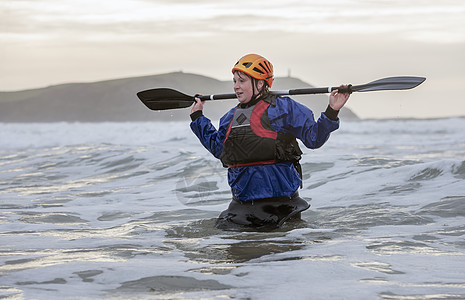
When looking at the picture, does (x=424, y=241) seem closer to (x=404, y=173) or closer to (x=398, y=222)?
(x=398, y=222)

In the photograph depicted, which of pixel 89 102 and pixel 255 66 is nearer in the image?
pixel 255 66

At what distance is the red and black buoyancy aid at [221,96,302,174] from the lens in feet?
15.3

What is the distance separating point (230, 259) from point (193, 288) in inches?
28.1

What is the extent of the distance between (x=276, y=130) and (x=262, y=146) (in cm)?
16

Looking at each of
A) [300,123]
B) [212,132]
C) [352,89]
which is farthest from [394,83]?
Result: [212,132]

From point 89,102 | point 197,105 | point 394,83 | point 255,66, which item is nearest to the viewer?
point 255,66

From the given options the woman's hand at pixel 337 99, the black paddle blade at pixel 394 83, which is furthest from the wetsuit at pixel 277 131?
the black paddle blade at pixel 394 83

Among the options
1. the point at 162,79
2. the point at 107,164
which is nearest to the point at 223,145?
the point at 107,164

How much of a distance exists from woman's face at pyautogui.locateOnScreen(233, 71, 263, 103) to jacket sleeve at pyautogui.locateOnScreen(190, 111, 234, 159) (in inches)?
8.8

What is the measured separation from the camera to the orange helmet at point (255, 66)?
4707mm

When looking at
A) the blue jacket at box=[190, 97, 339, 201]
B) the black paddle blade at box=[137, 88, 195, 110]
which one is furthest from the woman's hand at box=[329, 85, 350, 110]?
the black paddle blade at box=[137, 88, 195, 110]

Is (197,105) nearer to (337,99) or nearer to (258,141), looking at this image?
(258,141)

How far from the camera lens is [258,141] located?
467cm

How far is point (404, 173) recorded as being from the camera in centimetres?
852
